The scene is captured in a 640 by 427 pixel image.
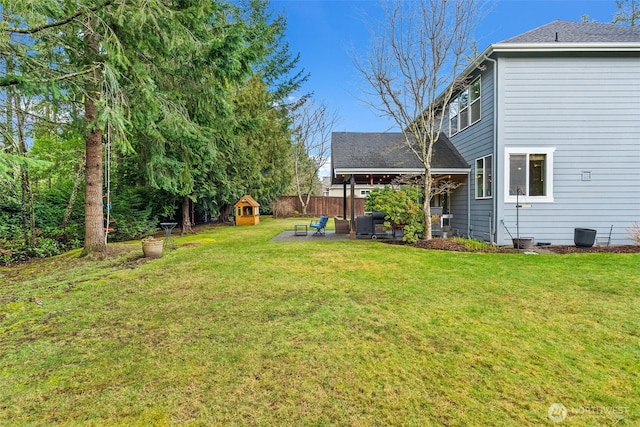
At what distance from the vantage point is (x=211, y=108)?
8852mm

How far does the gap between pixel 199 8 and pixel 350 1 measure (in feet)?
16.6

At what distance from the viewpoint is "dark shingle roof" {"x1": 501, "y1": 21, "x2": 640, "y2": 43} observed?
27.7ft

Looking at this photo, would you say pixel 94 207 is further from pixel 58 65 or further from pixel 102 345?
pixel 102 345

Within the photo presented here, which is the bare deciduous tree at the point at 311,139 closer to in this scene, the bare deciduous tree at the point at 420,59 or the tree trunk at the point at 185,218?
the tree trunk at the point at 185,218

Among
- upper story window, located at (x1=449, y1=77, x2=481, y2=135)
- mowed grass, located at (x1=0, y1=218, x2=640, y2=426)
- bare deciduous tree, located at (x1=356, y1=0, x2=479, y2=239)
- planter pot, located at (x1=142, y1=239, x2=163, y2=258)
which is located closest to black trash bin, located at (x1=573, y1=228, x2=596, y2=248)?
mowed grass, located at (x1=0, y1=218, x2=640, y2=426)

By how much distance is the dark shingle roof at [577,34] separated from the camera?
8.43 m

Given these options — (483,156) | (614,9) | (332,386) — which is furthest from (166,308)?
(614,9)

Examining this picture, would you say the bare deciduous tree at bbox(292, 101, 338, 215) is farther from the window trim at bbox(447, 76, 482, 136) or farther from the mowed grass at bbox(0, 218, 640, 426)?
the mowed grass at bbox(0, 218, 640, 426)

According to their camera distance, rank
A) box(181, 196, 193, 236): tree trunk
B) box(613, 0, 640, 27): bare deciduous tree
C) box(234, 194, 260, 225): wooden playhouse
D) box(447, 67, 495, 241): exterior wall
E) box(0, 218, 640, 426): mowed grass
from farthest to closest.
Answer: box(613, 0, 640, 27): bare deciduous tree < box(234, 194, 260, 225): wooden playhouse < box(181, 196, 193, 236): tree trunk < box(447, 67, 495, 241): exterior wall < box(0, 218, 640, 426): mowed grass

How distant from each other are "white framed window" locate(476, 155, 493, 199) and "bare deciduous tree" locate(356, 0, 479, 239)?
5.74 feet

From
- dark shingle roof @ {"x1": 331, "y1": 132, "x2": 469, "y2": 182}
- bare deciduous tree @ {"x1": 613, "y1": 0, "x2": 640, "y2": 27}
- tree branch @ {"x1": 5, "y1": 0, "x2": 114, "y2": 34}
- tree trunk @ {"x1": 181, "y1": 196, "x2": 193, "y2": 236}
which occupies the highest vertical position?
bare deciduous tree @ {"x1": 613, "y1": 0, "x2": 640, "y2": 27}

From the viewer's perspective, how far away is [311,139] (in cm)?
2919

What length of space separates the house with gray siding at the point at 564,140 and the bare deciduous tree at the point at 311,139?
19.9m

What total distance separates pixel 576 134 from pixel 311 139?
2259cm
